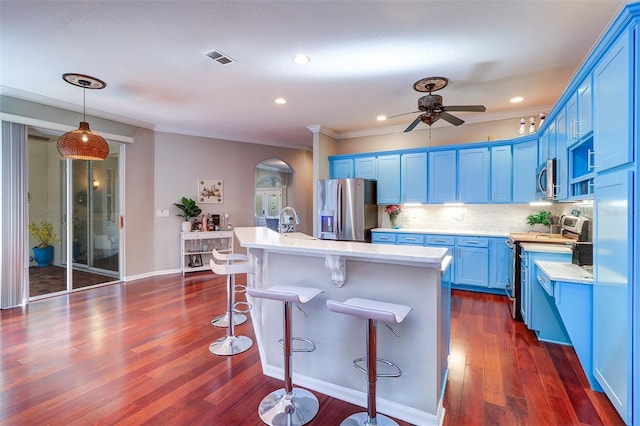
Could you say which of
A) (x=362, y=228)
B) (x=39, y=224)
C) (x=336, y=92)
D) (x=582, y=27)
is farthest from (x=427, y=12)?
(x=39, y=224)

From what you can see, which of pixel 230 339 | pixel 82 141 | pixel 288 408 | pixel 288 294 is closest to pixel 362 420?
pixel 288 408

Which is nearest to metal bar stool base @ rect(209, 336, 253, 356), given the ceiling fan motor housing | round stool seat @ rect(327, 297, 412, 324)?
round stool seat @ rect(327, 297, 412, 324)

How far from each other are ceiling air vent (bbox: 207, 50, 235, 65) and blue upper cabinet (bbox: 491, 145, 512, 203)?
401 cm

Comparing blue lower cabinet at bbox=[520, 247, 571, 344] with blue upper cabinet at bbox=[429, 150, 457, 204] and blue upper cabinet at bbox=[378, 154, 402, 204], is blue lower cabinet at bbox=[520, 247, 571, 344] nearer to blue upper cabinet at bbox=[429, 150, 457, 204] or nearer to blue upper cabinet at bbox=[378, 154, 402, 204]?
blue upper cabinet at bbox=[429, 150, 457, 204]

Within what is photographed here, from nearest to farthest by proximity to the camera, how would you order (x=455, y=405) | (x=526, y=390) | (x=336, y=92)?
(x=455, y=405) → (x=526, y=390) → (x=336, y=92)

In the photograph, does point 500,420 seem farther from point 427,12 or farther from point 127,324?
point 127,324

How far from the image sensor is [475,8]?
2223mm

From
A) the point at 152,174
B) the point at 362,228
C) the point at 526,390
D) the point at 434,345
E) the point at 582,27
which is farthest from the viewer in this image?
the point at 152,174

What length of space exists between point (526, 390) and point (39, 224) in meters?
6.22

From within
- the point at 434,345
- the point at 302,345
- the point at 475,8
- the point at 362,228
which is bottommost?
the point at 302,345

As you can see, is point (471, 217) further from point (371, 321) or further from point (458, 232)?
point (371, 321)

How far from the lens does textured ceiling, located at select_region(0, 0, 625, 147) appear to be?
2262 mm

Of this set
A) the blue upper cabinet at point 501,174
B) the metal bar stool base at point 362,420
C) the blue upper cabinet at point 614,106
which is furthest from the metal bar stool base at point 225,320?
the blue upper cabinet at point 501,174

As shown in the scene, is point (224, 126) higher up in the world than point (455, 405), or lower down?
higher up
